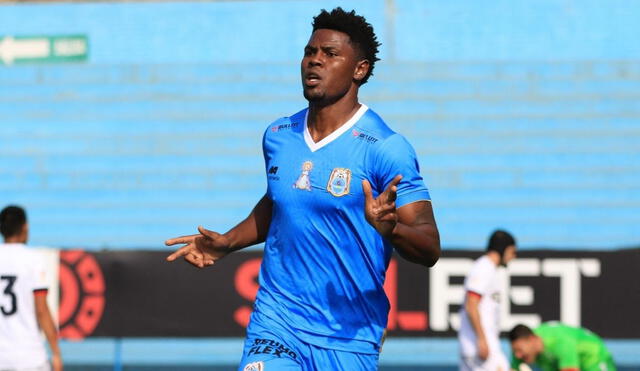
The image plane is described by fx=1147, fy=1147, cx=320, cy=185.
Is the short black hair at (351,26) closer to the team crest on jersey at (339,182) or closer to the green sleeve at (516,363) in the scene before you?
the team crest on jersey at (339,182)

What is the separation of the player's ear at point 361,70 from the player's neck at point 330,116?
9 cm

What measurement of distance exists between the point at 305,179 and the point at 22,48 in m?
11.1

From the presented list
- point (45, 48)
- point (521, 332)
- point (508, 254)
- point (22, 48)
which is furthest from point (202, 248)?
point (22, 48)

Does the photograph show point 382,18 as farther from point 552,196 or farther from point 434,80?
point 552,196

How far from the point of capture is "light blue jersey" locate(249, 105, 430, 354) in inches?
188

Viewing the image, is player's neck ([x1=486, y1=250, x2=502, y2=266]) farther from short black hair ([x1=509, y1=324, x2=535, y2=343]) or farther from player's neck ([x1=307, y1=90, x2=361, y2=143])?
player's neck ([x1=307, y1=90, x2=361, y2=143])

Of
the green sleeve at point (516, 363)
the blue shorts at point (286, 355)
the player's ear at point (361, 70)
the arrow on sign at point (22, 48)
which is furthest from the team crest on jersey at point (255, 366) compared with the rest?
the arrow on sign at point (22, 48)

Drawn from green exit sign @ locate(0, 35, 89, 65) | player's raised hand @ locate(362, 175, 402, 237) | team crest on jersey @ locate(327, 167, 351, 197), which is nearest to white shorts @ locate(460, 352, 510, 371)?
team crest on jersey @ locate(327, 167, 351, 197)

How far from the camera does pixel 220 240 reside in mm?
5090

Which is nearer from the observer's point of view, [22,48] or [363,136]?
[363,136]

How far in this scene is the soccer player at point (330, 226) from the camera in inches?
187

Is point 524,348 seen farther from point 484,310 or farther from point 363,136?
point 363,136

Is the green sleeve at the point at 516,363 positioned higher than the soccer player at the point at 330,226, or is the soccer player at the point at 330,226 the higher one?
the soccer player at the point at 330,226

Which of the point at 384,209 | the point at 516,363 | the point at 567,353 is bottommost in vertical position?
the point at 516,363
